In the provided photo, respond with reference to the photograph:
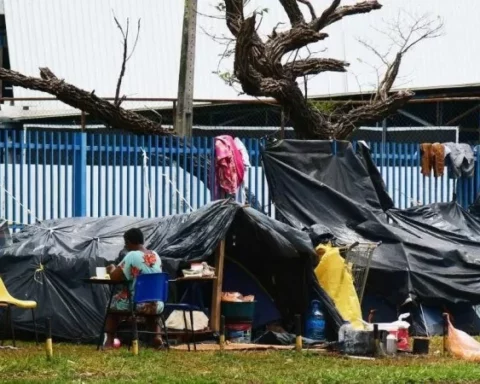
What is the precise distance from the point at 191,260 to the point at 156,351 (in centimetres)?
166

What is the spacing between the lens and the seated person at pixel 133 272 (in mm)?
14016

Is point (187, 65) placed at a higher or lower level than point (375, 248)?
higher

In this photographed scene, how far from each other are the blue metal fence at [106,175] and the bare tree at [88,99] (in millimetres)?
1833

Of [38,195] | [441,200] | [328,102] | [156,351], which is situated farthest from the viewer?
[328,102]

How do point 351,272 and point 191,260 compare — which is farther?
point 351,272

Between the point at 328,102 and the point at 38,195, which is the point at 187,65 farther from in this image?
the point at 328,102

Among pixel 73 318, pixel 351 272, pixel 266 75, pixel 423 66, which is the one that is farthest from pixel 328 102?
pixel 73 318

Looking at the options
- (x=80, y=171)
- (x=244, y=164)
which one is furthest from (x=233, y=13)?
(x=80, y=171)

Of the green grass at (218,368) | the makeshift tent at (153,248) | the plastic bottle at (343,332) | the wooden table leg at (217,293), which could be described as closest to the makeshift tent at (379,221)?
the makeshift tent at (153,248)

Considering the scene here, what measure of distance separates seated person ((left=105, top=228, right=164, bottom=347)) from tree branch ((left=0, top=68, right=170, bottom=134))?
620 centimetres

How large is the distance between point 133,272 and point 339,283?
314 cm

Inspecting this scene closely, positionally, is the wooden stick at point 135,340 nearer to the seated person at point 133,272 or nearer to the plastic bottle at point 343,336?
the seated person at point 133,272

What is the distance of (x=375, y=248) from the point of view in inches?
671

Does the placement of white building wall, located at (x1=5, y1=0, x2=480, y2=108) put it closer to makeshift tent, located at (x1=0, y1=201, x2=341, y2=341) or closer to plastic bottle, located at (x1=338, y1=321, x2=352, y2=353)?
makeshift tent, located at (x1=0, y1=201, x2=341, y2=341)
